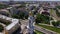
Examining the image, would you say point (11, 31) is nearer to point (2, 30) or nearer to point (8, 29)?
point (8, 29)

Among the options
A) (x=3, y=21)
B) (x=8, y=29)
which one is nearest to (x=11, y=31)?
(x=8, y=29)

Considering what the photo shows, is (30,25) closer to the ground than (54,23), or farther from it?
farther from it

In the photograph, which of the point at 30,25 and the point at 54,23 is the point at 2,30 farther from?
the point at 54,23

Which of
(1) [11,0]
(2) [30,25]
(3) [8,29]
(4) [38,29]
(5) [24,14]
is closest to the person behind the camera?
(2) [30,25]

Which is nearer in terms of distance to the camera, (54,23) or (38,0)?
(54,23)

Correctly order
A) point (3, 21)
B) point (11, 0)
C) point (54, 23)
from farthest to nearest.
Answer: point (11, 0) → point (3, 21) → point (54, 23)

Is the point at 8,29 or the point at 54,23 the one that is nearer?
the point at 8,29

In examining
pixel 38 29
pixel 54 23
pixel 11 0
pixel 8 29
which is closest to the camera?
pixel 8 29

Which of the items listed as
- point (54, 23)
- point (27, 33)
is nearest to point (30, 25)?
point (27, 33)

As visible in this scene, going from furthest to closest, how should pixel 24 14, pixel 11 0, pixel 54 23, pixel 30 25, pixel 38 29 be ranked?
pixel 11 0 < pixel 24 14 < pixel 54 23 < pixel 38 29 < pixel 30 25
